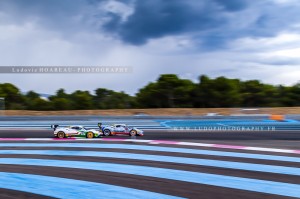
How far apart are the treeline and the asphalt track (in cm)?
2186

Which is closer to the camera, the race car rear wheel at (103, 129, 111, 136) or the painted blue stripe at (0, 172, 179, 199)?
the painted blue stripe at (0, 172, 179, 199)

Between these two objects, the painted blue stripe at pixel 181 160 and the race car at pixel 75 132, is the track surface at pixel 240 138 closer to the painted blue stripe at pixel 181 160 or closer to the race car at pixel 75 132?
the race car at pixel 75 132

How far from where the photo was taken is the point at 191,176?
18.7 ft

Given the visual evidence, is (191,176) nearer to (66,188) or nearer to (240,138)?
(66,188)

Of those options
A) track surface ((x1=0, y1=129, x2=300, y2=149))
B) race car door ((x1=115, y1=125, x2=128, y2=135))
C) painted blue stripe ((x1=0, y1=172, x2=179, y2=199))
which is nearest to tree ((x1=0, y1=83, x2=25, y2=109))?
track surface ((x1=0, y1=129, x2=300, y2=149))

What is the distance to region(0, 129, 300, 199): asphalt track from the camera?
4801mm

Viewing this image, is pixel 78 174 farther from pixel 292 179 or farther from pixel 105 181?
pixel 292 179

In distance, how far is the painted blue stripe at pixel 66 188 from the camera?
4.64 meters

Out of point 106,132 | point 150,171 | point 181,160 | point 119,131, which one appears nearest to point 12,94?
point 106,132

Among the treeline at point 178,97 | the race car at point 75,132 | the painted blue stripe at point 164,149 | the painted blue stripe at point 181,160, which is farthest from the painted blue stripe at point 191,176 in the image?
the treeline at point 178,97

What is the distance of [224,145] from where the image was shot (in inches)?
370

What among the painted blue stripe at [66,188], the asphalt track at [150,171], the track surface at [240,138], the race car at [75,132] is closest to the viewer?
the painted blue stripe at [66,188]

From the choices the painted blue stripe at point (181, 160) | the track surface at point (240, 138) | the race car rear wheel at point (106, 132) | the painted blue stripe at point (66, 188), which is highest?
the race car rear wheel at point (106, 132)

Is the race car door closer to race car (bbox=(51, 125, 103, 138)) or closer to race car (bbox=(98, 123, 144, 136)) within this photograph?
race car (bbox=(98, 123, 144, 136))
